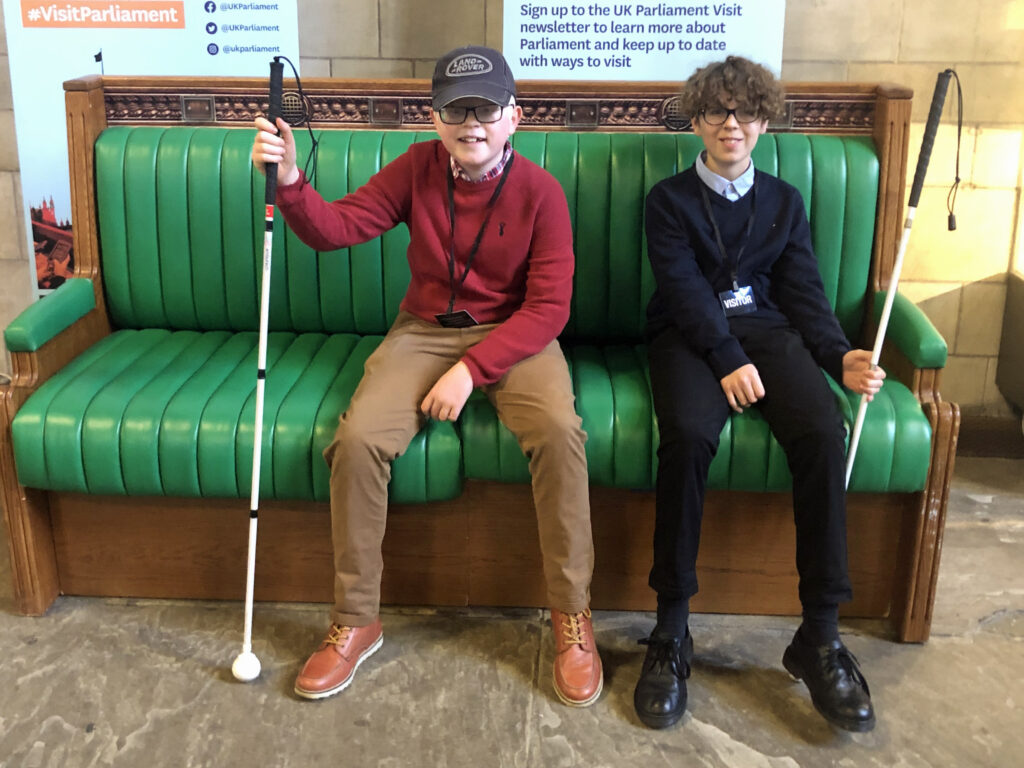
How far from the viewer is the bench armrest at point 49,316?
94.0 inches

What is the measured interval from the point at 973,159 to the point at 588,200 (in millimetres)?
1432

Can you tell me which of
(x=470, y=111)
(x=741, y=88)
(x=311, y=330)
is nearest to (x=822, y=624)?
(x=741, y=88)

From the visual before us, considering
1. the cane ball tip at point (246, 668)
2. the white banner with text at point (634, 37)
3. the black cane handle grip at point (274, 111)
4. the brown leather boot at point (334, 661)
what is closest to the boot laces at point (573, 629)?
the brown leather boot at point (334, 661)

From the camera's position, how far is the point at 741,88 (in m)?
2.33

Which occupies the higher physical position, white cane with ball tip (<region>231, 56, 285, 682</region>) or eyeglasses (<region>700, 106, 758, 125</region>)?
eyeglasses (<region>700, 106, 758, 125</region>)

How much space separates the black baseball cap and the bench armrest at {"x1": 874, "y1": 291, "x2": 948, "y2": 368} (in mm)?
1106

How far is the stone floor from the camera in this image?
2049mm

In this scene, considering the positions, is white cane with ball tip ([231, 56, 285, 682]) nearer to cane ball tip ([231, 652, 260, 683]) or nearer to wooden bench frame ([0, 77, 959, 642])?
cane ball tip ([231, 652, 260, 683])

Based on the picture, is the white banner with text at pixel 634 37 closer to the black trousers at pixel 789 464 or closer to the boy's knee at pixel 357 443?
the black trousers at pixel 789 464

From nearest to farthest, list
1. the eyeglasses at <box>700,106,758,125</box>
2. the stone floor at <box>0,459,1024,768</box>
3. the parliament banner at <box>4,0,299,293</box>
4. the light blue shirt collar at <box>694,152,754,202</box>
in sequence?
1. the stone floor at <box>0,459,1024,768</box>
2. the eyeglasses at <box>700,106,758,125</box>
3. the light blue shirt collar at <box>694,152,754,202</box>
4. the parliament banner at <box>4,0,299,293</box>

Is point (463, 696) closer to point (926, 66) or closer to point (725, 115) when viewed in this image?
point (725, 115)

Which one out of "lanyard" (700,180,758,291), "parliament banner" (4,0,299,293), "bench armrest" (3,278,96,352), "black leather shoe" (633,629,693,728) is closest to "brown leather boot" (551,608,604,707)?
"black leather shoe" (633,629,693,728)

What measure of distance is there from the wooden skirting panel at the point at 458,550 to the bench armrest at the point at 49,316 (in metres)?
0.39

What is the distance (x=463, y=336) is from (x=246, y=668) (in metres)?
0.91
